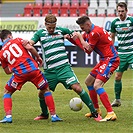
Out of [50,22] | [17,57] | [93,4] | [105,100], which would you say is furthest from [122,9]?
[93,4]

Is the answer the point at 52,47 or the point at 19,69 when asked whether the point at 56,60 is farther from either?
the point at 19,69

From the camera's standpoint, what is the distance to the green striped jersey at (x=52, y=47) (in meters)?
8.67

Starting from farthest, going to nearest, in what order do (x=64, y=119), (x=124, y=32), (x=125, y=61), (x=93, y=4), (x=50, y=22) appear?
1. (x=93, y=4)
2. (x=125, y=61)
3. (x=124, y=32)
4. (x=64, y=119)
5. (x=50, y=22)

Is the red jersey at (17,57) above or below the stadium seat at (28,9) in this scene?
above

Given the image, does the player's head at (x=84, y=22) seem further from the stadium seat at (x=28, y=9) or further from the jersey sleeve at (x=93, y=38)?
the stadium seat at (x=28, y=9)

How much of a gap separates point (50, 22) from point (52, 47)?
0.42 metres

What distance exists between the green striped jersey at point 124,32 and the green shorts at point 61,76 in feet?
7.76

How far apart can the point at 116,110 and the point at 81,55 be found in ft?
36.9

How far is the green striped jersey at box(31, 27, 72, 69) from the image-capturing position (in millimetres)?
8672

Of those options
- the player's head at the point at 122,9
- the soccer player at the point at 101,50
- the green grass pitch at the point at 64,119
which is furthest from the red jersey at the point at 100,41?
the player's head at the point at 122,9

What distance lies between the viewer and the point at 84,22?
8.66 metres

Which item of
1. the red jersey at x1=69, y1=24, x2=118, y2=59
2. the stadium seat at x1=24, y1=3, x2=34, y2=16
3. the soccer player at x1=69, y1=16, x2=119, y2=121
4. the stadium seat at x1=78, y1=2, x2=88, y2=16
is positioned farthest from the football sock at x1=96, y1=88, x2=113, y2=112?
the stadium seat at x1=24, y1=3, x2=34, y2=16

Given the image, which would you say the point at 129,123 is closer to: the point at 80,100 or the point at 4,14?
the point at 80,100

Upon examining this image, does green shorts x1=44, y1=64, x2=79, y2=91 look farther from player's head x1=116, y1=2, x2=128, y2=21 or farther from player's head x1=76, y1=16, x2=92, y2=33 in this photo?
player's head x1=116, y1=2, x2=128, y2=21
